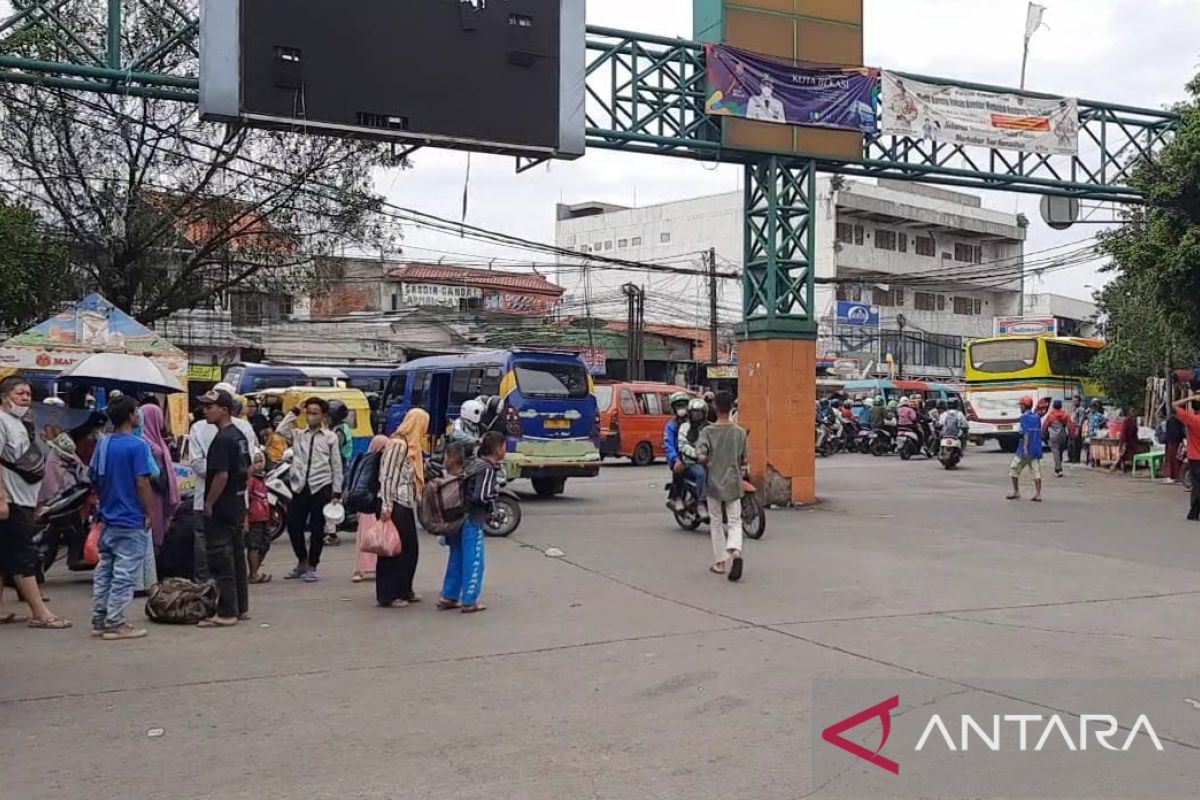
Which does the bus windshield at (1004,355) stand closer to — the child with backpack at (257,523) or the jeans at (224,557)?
the child with backpack at (257,523)

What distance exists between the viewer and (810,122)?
16.9m

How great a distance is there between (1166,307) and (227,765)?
18786 mm

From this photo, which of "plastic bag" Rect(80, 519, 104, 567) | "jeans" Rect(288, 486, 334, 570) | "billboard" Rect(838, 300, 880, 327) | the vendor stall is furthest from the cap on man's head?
"billboard" Rect(838, 300, 880, 327)

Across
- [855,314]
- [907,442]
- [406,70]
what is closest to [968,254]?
[855,314]

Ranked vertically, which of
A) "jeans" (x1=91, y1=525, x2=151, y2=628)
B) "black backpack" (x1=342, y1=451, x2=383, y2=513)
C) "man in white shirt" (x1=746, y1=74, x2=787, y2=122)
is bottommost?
"jeans" (x1=91, y1=525, x2=151, y2=628)

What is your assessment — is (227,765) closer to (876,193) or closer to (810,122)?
(810,122)

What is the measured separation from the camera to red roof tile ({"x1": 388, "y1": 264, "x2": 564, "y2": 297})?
45219mm

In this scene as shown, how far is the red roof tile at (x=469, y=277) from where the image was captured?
45.2 meters

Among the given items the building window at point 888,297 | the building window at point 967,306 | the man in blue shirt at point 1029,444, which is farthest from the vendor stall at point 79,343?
the building window at point 967,306

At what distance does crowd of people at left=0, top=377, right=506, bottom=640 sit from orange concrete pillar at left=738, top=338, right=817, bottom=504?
6.63m

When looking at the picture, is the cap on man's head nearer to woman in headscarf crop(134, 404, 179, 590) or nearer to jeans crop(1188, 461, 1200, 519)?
woman in headscarf crop(134, 404, 179, 590)

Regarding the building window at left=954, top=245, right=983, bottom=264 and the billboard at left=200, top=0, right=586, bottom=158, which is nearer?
the billboard at left=200, top=0, right=586, bottom=158

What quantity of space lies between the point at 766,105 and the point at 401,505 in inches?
394

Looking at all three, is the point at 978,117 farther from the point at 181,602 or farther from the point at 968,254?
the point at 968,254
